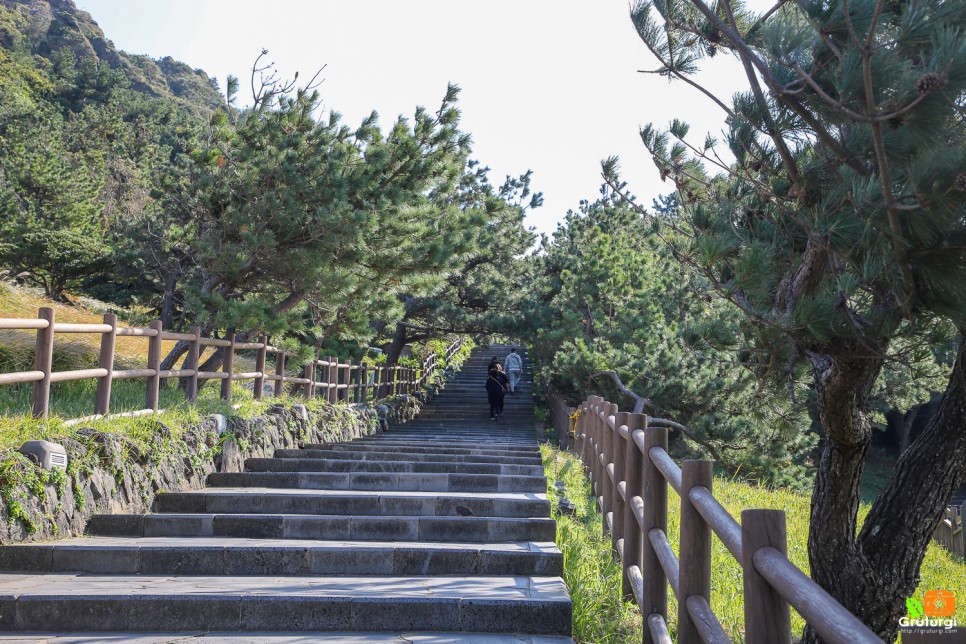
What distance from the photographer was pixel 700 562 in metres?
3.06

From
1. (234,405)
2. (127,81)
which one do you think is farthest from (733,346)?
(127,81)

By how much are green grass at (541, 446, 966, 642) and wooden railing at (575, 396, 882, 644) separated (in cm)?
18

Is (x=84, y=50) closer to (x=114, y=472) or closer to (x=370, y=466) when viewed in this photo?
(x=370, y=466)

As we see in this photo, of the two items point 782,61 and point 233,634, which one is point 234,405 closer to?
point 233,634

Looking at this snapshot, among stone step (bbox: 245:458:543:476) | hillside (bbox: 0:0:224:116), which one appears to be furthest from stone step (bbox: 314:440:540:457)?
hillside (bbox: 0:0:224:116)

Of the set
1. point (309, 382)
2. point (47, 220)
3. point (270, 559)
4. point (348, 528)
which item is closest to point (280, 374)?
point (309, 382)

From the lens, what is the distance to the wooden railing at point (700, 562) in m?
1.93

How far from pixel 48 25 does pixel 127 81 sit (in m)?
27.0

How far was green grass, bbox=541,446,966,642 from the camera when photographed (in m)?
4.29

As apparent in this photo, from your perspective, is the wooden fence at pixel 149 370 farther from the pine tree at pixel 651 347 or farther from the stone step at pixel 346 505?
the pine tree at pixel 651 347

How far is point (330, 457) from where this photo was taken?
8898mm

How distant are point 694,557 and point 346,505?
12.3 ft

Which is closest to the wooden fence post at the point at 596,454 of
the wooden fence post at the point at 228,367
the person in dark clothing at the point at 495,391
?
the wooden fence post at the point at 228,367

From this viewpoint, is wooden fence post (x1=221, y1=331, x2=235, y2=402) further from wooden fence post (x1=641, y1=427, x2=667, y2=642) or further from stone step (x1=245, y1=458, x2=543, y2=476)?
wooden fence post (x1=641, y1=427, x2=667, y2=642)
